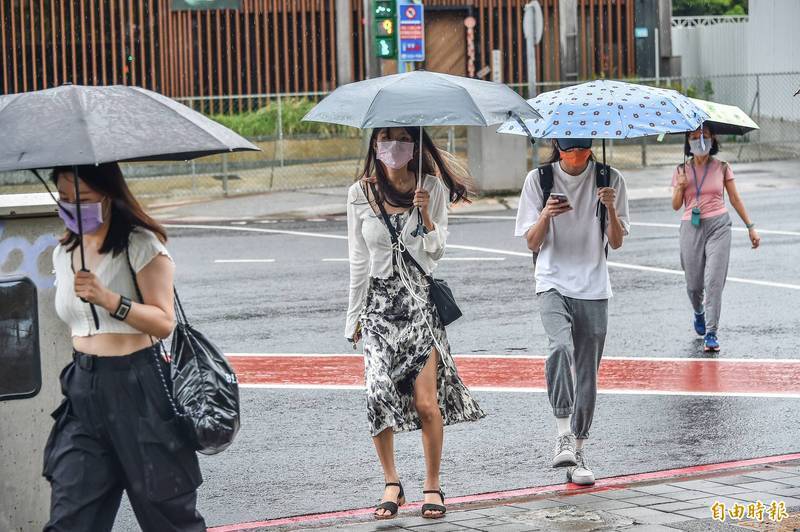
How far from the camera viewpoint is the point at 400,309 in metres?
6.53

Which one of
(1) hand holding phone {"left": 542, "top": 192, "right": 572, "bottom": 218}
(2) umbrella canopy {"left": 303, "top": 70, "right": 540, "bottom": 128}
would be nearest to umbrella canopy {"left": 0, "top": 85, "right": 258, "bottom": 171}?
(2) umbrella canopy {"left": 303, "top": 70, "right": 540, "bottom": 128}

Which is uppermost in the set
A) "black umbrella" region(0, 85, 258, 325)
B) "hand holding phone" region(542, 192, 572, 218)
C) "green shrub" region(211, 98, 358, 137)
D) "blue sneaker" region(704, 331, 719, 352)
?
"green shrub" region(211, 98, 358, 137)

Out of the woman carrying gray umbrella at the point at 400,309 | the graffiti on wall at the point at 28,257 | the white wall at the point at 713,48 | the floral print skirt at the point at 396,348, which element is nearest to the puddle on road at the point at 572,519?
the woman carrying gray umbrella at the point at 400,309

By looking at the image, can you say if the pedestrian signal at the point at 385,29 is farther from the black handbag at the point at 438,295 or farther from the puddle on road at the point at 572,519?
the puddle on road at the point at 572,519

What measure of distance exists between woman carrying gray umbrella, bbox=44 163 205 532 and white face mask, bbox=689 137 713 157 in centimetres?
641

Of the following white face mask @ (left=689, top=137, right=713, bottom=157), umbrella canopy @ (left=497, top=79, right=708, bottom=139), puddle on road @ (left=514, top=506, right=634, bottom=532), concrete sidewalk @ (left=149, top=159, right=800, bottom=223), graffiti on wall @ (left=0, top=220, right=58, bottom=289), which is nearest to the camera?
graffiti on wall @ (left=0, top=220, right=58, bottom=289)

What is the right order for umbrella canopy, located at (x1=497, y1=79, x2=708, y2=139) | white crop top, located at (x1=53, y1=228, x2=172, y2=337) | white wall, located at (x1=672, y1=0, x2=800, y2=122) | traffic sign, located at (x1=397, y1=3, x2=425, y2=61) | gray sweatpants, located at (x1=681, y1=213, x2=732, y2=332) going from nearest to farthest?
white crop top, located at (x1=53, y1=228, x2=172, y2=337) < umbrella canopy, located at (x1=497, y1=79, x2=708, y2=139) < gray sweatpants, located at (x1=681, y1=213, x2=732, y2=332) < traffic sign, located at (x1=397, y1=3, x2=425, y2=61) < white wall, located at (x1=672, y1=0, x2=800, y2=122)

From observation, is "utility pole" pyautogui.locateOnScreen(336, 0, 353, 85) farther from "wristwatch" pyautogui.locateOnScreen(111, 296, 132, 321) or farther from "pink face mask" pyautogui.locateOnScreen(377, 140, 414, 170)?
"wristwatch" pyautogui.locateOnScreen(111, 296, 132, 321)

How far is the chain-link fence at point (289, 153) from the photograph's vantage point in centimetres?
2511

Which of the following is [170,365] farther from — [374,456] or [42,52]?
[42,52]

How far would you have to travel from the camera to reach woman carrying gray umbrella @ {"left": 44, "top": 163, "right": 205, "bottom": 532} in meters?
4.70

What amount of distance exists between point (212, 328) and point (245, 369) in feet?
5.68

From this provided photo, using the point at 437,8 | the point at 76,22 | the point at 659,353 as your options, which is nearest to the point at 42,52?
the point at 76,22

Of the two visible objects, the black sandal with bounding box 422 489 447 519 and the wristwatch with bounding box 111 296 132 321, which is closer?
the wristwatch with bounding box 111 296 132 321
